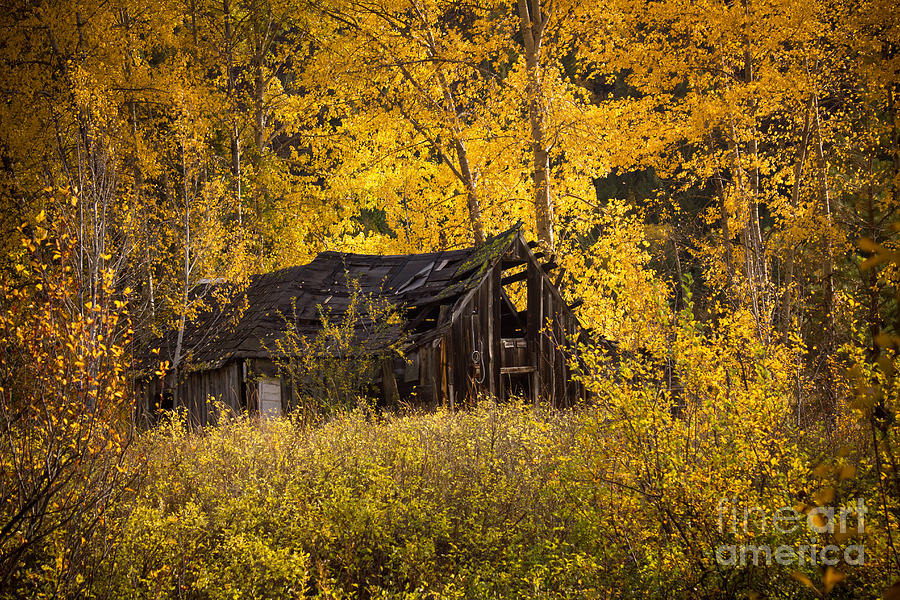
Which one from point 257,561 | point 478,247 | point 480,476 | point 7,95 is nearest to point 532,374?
point 478,247

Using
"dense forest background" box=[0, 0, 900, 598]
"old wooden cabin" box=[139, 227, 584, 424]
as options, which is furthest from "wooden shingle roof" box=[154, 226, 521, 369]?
"dense forest background" box=[0, 0, 900, 598]

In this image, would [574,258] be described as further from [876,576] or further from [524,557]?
[876,576]

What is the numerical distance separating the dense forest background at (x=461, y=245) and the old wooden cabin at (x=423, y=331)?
1073 mm

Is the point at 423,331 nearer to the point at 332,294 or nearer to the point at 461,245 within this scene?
the point at 332,294

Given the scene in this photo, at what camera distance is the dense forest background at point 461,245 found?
439cm

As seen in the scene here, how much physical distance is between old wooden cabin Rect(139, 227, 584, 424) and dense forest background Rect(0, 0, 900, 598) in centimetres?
107

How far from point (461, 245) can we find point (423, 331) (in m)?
7.50

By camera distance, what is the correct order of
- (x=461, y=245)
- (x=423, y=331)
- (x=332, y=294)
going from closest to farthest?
(x=423, y=331), (x=332, y=294), (x=461, y=245)

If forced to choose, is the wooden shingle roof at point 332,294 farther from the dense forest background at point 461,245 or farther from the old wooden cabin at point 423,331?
the dense forest background at point 461,245

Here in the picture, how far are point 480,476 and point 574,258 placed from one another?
10347 mm

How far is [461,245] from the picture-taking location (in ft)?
67.4

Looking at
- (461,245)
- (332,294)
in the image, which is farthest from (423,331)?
(461,245)

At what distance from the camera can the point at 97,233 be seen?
8867 millimetres

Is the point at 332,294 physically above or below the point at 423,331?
above
